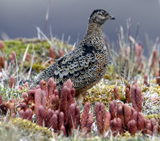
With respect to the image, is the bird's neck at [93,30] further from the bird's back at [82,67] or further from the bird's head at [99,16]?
the bird's back at [82,67]

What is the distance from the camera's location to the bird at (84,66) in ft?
16.9

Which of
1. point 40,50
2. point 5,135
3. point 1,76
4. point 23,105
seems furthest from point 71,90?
point 40,50

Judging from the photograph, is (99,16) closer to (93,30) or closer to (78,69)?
(93,30)

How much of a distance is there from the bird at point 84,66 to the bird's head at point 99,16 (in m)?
0.28

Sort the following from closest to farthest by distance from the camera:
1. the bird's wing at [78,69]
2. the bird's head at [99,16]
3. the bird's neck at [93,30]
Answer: the bird's wing at [78,69] → the bird's neck at [93,30] → the bird's head at [99,16]

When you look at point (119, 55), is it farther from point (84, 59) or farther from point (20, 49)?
point (20, 49)

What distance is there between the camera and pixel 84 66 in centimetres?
521

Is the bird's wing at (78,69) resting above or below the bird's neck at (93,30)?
below

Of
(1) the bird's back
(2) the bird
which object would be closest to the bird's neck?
(2) the bird

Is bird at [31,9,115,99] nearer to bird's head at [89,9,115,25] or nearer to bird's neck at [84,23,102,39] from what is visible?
bird's neck at [84,23,102,39]

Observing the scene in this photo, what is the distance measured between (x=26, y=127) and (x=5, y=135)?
0.66m

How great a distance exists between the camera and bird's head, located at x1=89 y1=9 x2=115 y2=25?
5863mm

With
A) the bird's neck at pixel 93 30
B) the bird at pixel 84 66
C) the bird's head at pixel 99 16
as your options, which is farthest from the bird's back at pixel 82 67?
the bird's head at pixel 99 16

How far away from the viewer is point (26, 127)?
3516mm
